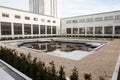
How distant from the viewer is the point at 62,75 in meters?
4.33

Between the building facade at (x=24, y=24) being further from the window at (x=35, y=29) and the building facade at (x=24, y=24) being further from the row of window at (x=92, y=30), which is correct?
the row of window at (x=92, y=30)

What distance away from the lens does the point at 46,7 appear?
73.4m

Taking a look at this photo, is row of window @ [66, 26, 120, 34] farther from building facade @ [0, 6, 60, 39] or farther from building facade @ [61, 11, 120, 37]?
building facade @ [0, 6, 60, 39]

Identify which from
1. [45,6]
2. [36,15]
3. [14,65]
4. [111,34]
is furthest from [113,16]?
[45,6]

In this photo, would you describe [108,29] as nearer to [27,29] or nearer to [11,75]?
[27,29]

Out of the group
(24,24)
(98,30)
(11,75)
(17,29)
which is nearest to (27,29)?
(24,24)

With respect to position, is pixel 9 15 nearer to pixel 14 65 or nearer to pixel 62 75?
pixel 14 65

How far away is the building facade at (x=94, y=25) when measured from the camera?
3118 cm

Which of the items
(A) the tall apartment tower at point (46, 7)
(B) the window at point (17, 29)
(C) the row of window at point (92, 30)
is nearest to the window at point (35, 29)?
(B) the window at point (17, 29)

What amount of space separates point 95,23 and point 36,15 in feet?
62.1

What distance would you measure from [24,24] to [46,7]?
45461mm

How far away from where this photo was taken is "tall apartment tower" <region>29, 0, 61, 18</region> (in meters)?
72.2

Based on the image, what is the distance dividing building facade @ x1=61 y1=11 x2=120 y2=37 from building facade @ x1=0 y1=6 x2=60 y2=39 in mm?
5221

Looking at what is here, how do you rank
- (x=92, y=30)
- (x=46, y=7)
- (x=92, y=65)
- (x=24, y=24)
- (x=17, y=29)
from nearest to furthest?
(x=92, y=65)
(x=17, y=29)
(x=24, y=24)
(x=92, y=30)
(x=46, y=7)
